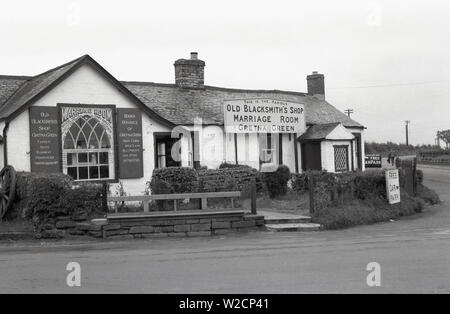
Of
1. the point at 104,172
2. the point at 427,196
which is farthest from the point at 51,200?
the point at 427,196

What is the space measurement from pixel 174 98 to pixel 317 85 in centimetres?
1006

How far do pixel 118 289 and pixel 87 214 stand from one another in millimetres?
7162

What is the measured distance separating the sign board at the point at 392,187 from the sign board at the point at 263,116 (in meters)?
6.24

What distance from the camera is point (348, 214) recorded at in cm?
1667

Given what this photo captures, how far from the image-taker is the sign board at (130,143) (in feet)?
60.3

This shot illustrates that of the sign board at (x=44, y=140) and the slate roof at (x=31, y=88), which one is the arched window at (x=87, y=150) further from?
the slate roof at (x=31, y=88)

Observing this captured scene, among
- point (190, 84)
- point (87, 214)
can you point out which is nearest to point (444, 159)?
point (190, 84)

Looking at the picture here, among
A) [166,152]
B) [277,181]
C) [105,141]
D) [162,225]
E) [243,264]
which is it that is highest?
[105,141]

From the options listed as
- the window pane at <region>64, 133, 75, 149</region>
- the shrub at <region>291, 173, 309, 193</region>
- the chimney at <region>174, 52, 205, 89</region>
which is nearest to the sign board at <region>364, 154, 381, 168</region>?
the chimney at <region>174, 52, 205, 89</region>

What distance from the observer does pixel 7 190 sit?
14664mm

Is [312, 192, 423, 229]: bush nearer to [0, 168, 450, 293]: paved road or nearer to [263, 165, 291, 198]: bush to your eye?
[0, 168, 450, 293]: paved road

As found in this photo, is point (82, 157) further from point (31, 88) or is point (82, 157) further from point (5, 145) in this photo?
point (31, 88)

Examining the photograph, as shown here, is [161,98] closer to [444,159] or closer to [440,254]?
[440,254]

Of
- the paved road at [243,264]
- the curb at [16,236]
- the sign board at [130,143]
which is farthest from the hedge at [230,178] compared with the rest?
the curb at [16,236]
